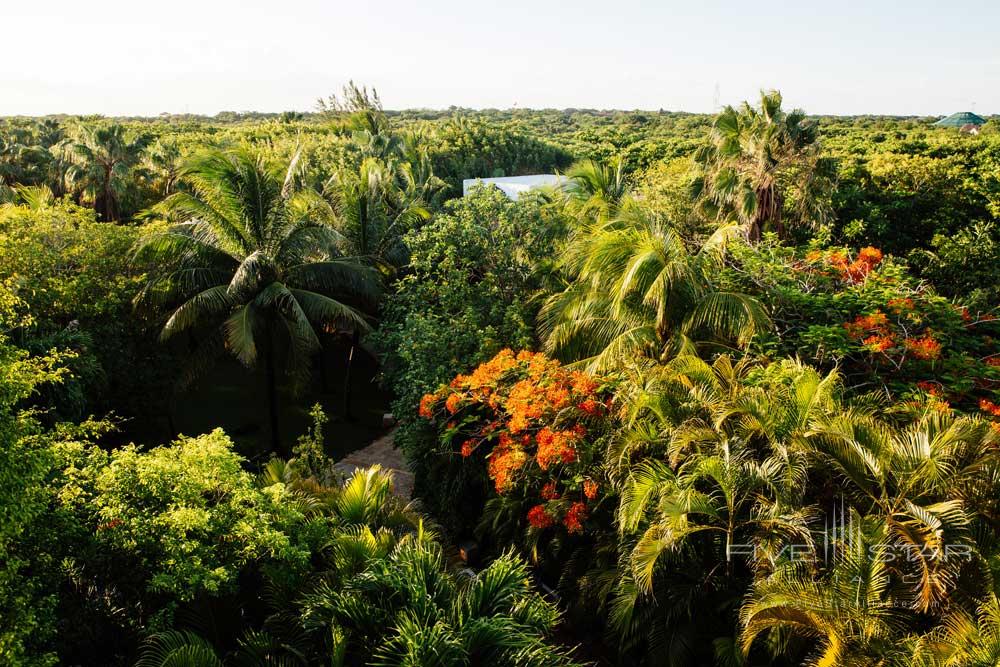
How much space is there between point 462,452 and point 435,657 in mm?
4650

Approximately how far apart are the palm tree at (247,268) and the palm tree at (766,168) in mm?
8899

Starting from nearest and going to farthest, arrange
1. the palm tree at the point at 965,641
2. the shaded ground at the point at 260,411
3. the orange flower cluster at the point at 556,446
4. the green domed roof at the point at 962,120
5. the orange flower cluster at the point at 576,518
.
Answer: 1. the palm tree at the point at 965,641
2. the orange flower cluster at the point at 576,518
3. the orange flower cluster at the point at 556,446
4. the shaded ground at the point at 260,411
5. the green domed roof at the point at 962,120

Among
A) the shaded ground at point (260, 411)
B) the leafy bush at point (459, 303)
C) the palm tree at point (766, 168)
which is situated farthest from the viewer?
the palm tree at point (766, 168)

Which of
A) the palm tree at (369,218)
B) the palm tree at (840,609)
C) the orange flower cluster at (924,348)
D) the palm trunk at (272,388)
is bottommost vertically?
the palm trunk at (272,388)

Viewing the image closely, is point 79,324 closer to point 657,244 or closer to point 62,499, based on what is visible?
point 62,499

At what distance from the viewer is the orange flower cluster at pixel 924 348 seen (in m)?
7.95

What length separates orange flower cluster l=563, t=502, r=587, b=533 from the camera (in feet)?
24.3

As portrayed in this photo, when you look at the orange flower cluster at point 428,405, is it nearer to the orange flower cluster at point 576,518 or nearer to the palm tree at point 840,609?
the orange flower cluster at point 576,518

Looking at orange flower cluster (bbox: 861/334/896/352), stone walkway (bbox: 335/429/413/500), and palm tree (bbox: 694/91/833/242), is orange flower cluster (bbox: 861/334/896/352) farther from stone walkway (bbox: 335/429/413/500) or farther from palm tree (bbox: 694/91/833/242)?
stone walkway (bbox: 335/429/413/500)

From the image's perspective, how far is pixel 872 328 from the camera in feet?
27.4

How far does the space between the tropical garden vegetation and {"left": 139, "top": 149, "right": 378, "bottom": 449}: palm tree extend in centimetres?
8

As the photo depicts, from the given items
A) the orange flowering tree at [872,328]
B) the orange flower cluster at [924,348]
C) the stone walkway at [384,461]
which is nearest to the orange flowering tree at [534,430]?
the orange flowering tree at [872,328]

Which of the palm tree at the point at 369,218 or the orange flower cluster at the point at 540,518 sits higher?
the palm tree at the point at 369,218

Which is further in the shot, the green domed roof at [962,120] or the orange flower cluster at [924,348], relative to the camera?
the green domed roof at [962,120]
